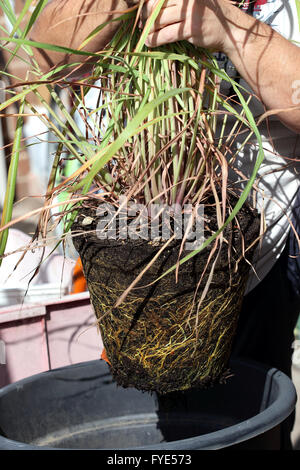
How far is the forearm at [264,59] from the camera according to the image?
0.65 m

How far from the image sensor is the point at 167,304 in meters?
0.62

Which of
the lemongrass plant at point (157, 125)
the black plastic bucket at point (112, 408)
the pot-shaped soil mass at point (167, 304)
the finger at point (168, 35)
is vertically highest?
the finger at point (168, 35)

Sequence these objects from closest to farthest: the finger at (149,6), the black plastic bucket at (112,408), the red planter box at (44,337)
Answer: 1. the finger at (149,6)
2. the black plastic bucket at (112,408)
3. the red planter box at (44,337)

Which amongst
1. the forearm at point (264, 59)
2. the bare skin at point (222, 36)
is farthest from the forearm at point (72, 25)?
the forearm at point (264, 59)

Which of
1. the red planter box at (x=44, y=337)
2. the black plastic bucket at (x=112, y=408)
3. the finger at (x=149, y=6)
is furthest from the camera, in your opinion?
the red planter box at (x=44, y=337)

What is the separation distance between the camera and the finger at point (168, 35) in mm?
598

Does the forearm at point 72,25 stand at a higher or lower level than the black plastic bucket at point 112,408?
higher

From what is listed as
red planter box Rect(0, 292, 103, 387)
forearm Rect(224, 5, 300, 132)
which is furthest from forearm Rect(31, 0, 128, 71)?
red planter box Rect(0, 292, 103, 387)

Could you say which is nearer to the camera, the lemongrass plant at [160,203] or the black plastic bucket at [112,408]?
the lemongrass plant at [160,203]

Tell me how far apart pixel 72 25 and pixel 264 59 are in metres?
0.25

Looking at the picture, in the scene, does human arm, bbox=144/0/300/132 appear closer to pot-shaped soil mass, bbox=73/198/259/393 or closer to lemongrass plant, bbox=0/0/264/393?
lemongrass plant, bbox=0/0/264/393

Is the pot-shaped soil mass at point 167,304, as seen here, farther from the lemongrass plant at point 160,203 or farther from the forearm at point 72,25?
the forearm at point 72,25

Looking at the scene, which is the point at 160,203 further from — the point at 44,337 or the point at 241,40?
the point at 44,337
